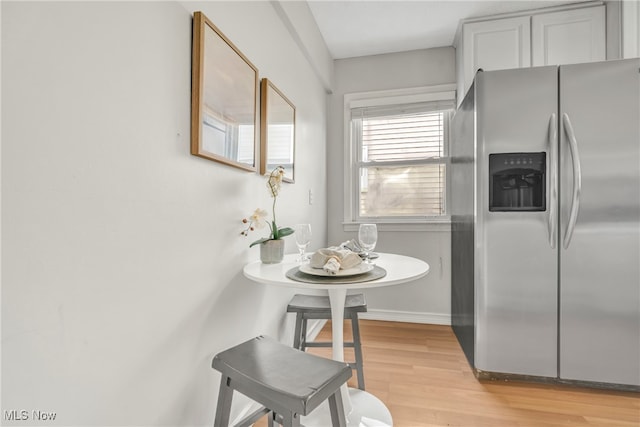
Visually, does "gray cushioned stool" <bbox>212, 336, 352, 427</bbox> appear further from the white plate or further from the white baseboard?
the white baseboard

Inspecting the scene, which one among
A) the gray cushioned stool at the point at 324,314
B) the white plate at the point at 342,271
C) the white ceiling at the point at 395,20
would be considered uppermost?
the white ceiling at the point at 395,20

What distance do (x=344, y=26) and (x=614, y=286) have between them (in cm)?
257

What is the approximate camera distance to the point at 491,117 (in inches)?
75.9

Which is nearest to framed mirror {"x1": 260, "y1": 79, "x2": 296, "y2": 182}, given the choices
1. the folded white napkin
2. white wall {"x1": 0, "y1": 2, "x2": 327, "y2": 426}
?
white wall {"x1": 0, "y1": 2, "x2": 327, "y2": 426}

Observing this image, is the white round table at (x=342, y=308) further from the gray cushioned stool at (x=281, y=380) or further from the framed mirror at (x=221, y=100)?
the framed mirror at (x=221, y=100)

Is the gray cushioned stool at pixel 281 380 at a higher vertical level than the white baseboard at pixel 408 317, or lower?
higher

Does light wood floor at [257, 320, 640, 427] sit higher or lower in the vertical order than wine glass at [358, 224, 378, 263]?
lower

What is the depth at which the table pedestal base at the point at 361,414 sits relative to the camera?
1.47m

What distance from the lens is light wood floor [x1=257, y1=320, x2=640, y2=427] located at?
5.24 ft

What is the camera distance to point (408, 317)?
3.00 metres

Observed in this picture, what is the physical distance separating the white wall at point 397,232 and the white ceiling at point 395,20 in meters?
0.13

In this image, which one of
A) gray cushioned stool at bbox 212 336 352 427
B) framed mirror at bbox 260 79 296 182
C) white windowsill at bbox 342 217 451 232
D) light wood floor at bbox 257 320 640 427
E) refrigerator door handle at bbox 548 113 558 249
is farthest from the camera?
white windowsill at bbox 342 217 451 232

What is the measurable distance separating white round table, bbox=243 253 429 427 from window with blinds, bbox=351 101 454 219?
1.44 metres

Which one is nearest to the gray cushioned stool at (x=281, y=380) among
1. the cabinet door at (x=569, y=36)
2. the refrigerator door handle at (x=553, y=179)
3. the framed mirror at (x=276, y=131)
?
the framed mirror at (x=276, y=131)
